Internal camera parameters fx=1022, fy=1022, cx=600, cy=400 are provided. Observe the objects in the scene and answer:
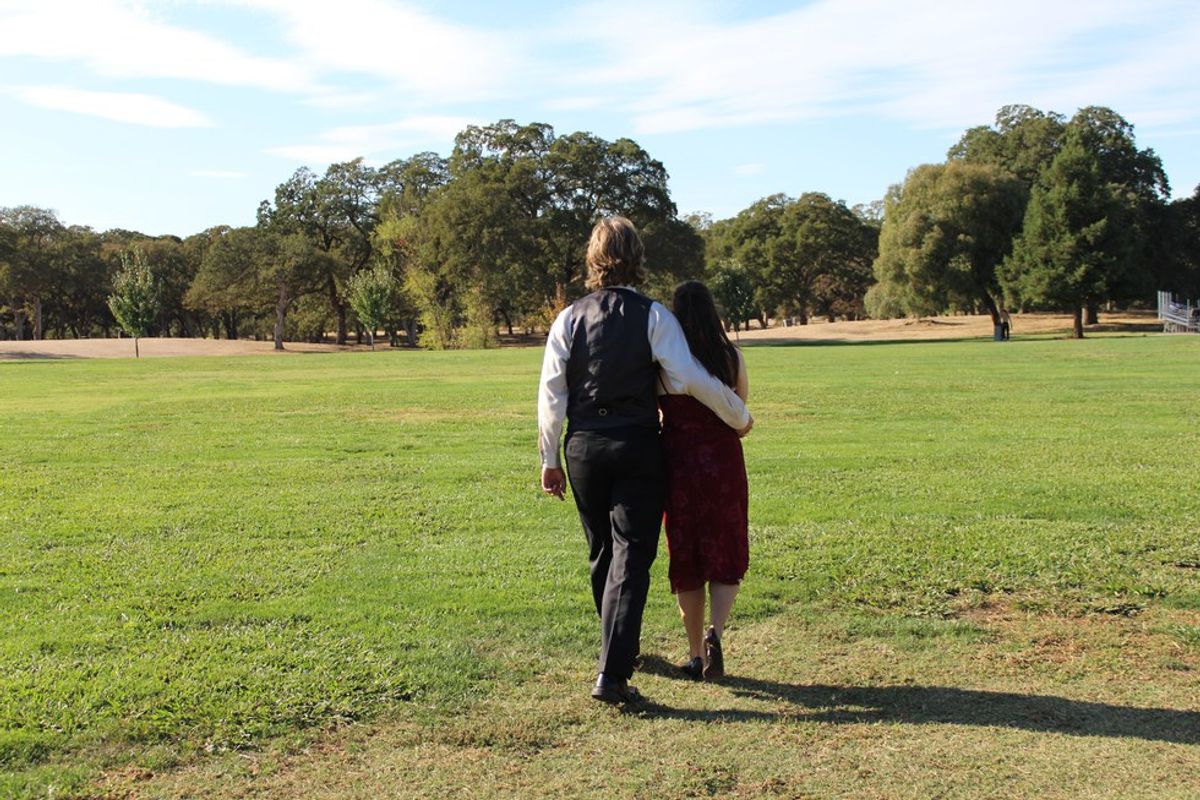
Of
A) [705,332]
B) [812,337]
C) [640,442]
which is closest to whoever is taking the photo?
[640,442]

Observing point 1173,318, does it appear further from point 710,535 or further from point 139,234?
point 139,234

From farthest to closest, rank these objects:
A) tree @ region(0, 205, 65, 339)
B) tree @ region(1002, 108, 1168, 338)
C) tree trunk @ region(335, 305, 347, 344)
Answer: tree trunk @ region(335, 305, 347, 344), tree @ region(0, 205, 65, 339), tree @ region(1002, 108, 1168, 338)

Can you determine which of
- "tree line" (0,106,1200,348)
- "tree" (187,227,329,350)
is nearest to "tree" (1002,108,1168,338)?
"tree line" (0,106,1200,348)

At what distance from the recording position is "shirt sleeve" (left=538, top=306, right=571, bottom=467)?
15.0 ft

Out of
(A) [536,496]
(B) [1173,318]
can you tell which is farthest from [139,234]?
(A) [536,496]

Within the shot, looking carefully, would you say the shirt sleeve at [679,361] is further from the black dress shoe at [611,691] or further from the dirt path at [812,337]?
the dirt path at [812,337]

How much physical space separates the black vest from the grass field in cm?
127

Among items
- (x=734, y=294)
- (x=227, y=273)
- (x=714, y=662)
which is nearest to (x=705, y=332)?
(x=714, y=662)

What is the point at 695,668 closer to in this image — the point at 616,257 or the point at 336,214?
the point at 616,257

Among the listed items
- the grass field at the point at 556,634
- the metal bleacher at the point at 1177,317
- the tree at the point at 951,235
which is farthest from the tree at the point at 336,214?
the grass field at the point at 556,634

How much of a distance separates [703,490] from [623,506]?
44 centimetres

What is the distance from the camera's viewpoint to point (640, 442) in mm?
4508

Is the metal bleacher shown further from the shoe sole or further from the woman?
the shoe sole

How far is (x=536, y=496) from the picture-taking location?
9508 mm
